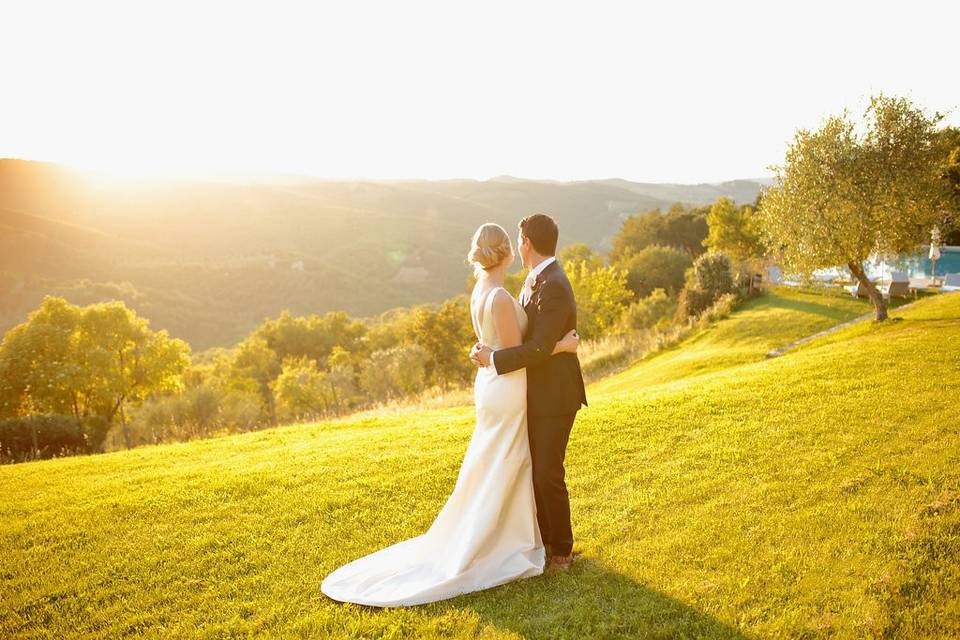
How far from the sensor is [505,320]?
5098mm

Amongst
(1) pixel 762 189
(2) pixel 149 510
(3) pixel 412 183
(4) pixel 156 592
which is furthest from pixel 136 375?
(3) pixel 412 183

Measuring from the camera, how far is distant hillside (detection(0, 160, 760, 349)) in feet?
263


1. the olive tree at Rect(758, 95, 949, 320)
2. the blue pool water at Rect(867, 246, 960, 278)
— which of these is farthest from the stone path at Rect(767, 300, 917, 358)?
the blue pool water at Rect(867, 246, 960, 278)

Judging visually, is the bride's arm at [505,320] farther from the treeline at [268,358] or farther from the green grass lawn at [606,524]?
the treeline at [268,358]

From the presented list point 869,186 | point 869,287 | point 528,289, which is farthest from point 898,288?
point 528,289

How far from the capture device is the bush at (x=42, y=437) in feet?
58.2

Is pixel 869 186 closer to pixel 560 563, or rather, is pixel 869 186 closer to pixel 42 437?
pixel 560 563

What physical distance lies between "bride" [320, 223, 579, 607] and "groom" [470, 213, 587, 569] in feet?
0.33

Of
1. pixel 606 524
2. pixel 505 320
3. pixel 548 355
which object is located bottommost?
pixel 606 524

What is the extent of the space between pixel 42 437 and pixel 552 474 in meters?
19.6

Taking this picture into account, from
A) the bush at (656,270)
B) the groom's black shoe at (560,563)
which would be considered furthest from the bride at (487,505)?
the bush at (656,270)

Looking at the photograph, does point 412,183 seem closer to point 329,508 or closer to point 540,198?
point 540,198

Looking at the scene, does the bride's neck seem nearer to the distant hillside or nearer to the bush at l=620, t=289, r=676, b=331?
the bush at l=620, t=289, r=676, b=331

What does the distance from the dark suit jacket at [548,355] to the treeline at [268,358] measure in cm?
1454
